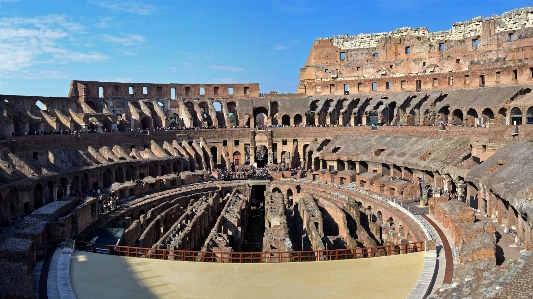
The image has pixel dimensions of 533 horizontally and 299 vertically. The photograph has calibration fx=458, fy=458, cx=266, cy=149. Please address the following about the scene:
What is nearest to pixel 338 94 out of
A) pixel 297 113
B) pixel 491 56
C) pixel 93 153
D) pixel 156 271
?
pixel 297 113

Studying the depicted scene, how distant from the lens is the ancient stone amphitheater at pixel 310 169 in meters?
16.1

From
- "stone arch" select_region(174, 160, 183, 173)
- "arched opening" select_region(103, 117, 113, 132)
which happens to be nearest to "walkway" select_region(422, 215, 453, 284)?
"stone arch" select_region(174, 160, 183, 173)

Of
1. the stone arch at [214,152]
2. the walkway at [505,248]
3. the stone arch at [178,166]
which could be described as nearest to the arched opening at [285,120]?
the stone arch at [214,152]

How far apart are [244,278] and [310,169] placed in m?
26.9

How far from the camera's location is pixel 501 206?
65.0ft

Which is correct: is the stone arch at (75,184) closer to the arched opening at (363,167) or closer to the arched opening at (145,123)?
the arched opening at (145,123)

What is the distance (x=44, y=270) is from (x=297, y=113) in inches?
1503

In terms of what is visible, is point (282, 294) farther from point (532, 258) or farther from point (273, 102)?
point (273, 102)

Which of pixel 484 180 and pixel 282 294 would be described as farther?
pixel 484 180

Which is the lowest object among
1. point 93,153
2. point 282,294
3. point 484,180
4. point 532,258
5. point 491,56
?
point 282,294

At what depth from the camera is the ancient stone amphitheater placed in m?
A: 16.1

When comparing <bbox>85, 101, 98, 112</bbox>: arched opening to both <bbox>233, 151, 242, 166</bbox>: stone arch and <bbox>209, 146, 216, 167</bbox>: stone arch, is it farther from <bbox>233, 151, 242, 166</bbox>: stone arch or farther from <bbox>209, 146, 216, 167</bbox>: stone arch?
<bbox>233, 151, 242, 166</bbox>: stone arch

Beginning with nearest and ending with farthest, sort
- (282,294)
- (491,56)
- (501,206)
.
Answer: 1. (282,294)
2. (501,206)
3. (491,56)

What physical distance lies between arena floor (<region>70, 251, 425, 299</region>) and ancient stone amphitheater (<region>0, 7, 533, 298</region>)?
294 mm
